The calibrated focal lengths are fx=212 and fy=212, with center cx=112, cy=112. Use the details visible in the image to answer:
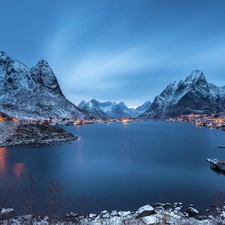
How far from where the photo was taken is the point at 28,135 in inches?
2190

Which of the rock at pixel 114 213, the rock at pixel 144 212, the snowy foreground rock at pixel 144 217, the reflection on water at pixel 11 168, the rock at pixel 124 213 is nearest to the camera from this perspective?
the snowy foreground rock at pixel 144 217

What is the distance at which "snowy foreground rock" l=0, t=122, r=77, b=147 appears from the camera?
51222mm

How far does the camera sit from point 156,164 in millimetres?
33500

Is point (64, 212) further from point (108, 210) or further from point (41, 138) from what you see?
point (41, 138)

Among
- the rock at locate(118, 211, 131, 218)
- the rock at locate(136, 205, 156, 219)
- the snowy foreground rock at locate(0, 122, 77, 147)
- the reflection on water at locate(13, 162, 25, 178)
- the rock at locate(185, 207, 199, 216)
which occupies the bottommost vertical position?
the rock at locate(185, 207, 199, 216)

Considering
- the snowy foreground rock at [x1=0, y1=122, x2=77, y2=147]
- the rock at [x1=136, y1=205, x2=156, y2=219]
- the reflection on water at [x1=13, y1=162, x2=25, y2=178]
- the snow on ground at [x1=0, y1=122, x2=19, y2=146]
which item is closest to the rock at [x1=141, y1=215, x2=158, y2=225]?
the rock at [x1=136, y1=205, x2=156, y2=219]

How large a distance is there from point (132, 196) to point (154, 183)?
475 centimetres

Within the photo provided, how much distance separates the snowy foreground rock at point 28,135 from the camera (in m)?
51.2

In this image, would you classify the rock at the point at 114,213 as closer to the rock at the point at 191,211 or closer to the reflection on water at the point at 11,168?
the rock at the point at 191,211

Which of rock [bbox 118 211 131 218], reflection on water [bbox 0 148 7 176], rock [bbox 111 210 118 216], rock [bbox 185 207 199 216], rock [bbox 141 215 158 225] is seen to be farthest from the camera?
reflection on water [bbox 0 148 7 176]

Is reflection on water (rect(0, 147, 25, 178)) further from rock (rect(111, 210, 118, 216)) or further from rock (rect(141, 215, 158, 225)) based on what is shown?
rock (rect(141, 215, 158, 225))

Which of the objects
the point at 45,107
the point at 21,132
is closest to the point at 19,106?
the point at 45,107

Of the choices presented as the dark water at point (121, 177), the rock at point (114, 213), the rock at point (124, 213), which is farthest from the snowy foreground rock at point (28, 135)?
the rock at point (124, 213)

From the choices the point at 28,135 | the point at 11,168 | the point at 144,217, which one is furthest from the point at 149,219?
the point at 28,135
